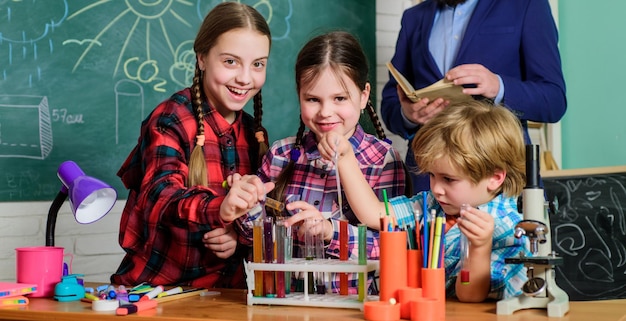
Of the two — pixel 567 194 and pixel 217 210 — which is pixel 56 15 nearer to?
pixel 217 210

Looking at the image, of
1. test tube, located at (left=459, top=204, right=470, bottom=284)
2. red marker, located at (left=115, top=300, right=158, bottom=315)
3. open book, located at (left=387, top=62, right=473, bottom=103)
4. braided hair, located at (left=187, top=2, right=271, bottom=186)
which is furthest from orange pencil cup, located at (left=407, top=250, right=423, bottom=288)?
open book, located at (left=387, top=62, right=473, bottom=103)

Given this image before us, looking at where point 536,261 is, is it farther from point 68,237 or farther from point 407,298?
point 68,237

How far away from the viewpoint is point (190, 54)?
10.9 feet

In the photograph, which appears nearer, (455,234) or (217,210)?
(455,234)

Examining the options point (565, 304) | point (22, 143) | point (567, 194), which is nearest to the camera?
point (565, 304)

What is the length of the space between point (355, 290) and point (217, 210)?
1.19 ft

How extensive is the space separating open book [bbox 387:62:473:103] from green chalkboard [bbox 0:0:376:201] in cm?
83

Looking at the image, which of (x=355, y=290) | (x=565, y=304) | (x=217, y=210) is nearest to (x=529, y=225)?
(x=565, y=304)

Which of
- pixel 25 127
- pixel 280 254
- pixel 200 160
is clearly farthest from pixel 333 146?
pixel 25 127

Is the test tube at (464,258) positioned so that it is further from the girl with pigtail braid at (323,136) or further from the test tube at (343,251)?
the girl with pigtail braid at (323,136)

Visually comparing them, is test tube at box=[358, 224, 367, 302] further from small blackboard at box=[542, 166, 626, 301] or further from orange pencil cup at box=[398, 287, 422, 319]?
small blackboard at box=[542, 166, 626, 301]

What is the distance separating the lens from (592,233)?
3045mm

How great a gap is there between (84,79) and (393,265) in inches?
81.2

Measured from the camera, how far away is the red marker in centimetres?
143
